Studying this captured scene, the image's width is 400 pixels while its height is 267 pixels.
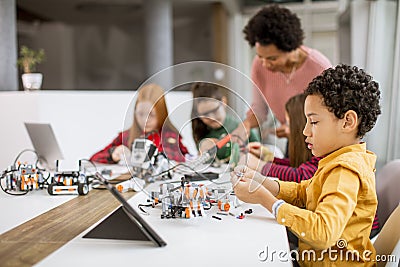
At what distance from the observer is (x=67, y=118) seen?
298 centimetres

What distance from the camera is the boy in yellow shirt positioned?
39.8 inches

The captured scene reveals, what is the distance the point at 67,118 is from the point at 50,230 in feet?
6.55

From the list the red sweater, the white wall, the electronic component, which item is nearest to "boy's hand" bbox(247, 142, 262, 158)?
the electronic component

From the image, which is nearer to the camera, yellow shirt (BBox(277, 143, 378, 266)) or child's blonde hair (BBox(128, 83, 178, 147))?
yellow shirt (BBox(277, 143, 378, 266))

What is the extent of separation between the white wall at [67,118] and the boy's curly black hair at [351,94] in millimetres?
1005

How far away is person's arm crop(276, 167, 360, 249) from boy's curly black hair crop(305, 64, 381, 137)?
0.15 meters

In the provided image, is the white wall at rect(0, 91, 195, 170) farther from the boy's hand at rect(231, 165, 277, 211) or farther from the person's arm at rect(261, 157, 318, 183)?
the boy's hand at rect(231, 165, 277, 211)

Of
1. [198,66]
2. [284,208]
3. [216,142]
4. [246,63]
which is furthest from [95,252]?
[246,63]

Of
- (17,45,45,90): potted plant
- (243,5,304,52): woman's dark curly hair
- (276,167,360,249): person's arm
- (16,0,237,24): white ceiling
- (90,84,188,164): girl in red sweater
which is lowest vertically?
(276,167,360,249): person's arm

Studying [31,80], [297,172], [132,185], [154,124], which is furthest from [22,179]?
[31,80]

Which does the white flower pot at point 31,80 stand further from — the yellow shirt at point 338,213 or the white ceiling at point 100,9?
the white ceiling at point 100,9

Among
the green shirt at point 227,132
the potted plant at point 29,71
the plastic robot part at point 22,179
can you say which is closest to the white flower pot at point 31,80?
the potted plant at point 29,71

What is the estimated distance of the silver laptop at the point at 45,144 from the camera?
190cm

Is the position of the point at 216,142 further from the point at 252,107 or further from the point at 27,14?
the point at 27,14
